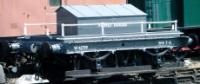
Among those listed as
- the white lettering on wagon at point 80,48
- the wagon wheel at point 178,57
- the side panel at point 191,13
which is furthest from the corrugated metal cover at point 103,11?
the side panel at point 191,13

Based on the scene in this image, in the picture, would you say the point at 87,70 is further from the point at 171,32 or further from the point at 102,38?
the point at 171,32

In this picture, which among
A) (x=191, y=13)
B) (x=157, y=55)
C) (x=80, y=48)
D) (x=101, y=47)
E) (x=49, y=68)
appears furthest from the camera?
(x=191, y=13)

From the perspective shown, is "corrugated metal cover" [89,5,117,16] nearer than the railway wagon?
No

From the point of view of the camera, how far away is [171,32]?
1095 cm

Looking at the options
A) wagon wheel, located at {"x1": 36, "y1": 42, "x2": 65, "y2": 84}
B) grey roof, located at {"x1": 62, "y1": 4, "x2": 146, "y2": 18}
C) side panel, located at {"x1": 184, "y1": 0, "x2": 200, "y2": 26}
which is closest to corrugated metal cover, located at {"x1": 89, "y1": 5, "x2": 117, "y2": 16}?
grey roof, located at {"x1": 62, "y1": 4, "x2": 146, "y2": 18}

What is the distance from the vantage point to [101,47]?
10.0 metres

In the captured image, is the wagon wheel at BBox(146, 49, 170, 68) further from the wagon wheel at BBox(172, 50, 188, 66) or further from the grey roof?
the grey roof

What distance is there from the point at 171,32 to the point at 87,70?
2.10 m

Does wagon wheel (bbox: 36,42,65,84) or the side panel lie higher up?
the side panel

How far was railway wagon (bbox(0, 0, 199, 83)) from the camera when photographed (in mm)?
9919

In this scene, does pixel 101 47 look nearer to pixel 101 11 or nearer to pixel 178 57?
pixel 101 11

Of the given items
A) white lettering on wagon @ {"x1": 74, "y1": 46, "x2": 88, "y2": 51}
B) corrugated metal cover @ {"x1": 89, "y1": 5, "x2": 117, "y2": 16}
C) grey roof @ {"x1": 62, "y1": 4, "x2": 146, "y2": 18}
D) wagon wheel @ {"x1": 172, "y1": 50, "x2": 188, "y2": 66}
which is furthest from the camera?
wagon wheel @ {"x1": 172, "y1": 50, "x2": 188, "y2": 66}

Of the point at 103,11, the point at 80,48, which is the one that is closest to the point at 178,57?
the point at 103,11

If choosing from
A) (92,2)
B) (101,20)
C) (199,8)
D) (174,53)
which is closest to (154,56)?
(174,53)
